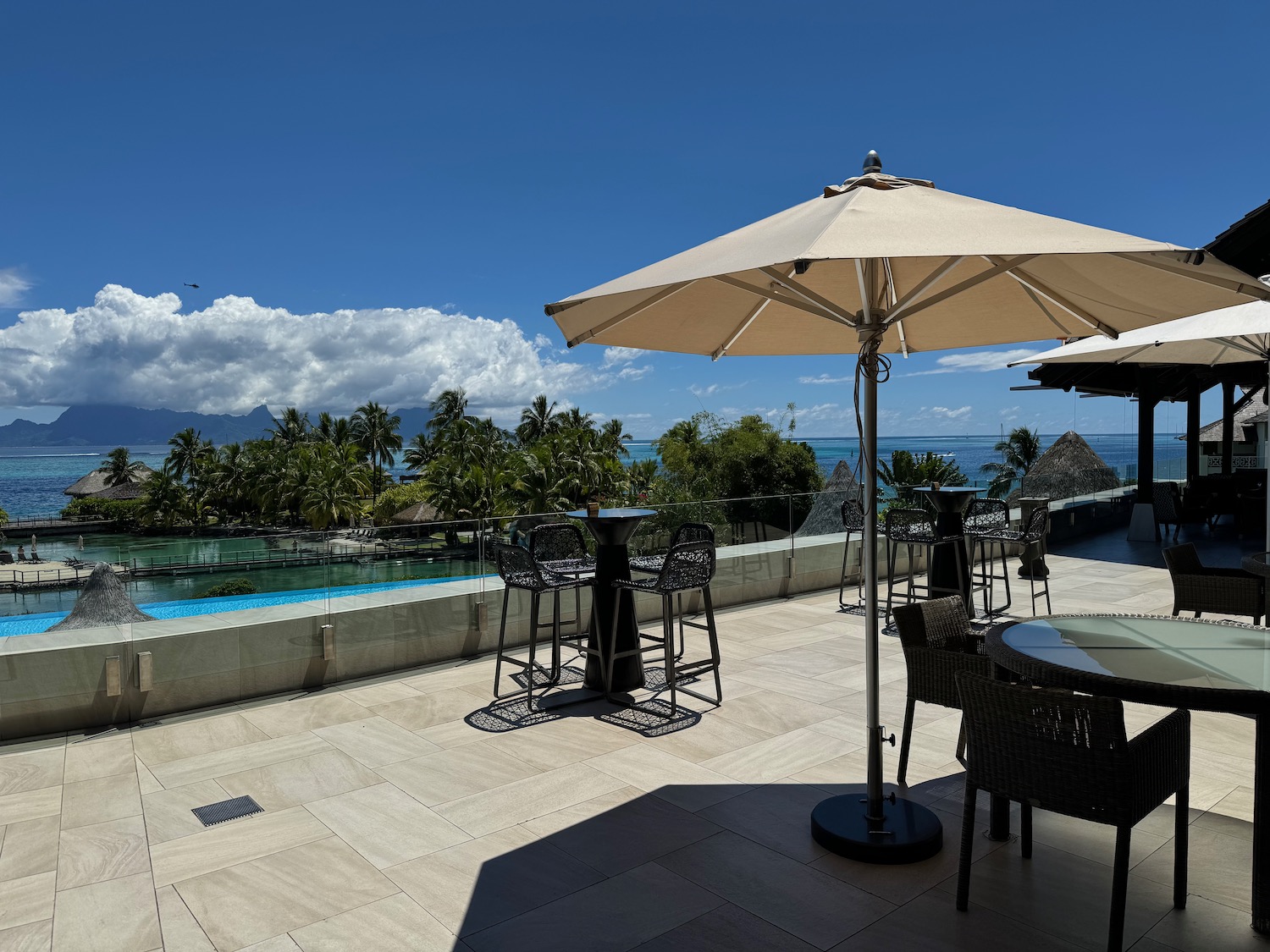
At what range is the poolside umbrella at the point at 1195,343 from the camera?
16.3 ft

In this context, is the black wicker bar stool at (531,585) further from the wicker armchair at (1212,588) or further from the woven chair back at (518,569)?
the wicker armchair at (1212,588)

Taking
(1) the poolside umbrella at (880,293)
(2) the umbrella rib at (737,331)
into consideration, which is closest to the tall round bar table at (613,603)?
(2) the umbrella rib at (737,331)

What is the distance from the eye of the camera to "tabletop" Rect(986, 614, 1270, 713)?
2.28 m

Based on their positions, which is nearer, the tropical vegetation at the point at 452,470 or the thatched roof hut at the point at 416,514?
the tropical vegetation at the point at 452,470

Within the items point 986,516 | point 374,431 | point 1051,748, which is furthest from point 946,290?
point 374,431

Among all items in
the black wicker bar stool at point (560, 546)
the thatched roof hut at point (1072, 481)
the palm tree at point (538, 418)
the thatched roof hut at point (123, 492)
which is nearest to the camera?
the black wicker bar stool at point (560, 546)

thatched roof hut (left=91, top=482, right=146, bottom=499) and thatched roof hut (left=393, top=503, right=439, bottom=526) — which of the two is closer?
thatched roof hut (left=393, top=503, right=439, bottom=526)

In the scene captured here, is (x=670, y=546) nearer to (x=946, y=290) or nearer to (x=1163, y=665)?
(x=946, y=290)

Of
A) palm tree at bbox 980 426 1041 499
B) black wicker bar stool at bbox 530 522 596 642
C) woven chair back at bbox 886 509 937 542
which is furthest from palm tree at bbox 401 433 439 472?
black wicker bar stool at bbox 530 522 596 642

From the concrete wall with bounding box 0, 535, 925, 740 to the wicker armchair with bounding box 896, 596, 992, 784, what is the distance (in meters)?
3.51

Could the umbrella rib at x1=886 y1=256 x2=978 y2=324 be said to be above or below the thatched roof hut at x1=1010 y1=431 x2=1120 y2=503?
above

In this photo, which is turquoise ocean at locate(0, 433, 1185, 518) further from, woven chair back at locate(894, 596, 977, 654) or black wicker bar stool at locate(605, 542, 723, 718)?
black wicker bar stool at locate(605, 542, 723, 718)

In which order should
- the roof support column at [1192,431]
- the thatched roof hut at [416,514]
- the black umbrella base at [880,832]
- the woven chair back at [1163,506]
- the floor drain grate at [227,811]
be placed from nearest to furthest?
the black umbrella base at [880,832], the floor drain grate at [227,811], the woven chair back at [1163,506], the roof support column at [1192,431], the thatched roof hut at [416,514]

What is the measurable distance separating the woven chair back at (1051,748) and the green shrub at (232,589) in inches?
189
